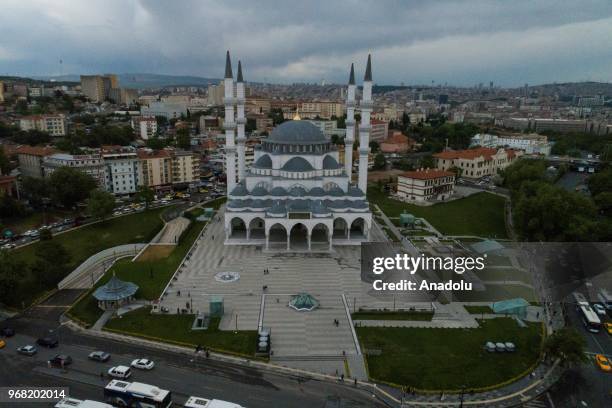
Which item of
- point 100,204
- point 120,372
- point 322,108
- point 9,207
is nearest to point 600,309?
point 120,372

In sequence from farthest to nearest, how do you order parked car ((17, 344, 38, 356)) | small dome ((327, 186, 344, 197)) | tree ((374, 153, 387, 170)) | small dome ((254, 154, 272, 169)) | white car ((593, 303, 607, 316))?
tree ((374, 153, 387, 170)), small dome ((254, 154, 272, 169)), small dome ((327, 186, 344, 197)), white car ((593, 303, 607, 316)), parked car ((17, 344, 38, 356))

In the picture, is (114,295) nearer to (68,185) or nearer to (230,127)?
(230,127)

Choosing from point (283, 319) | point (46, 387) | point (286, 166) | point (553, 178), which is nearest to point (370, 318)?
point (283, 319)

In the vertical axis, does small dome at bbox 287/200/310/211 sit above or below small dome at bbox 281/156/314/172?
below

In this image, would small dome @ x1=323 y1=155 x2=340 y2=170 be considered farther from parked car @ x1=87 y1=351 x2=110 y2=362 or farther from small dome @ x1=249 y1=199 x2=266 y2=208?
parked car @ x1=87 y1=351 x2=110 y2=362

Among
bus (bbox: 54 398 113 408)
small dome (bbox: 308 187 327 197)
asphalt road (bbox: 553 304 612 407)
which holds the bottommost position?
asphalt road (bbox: 553 304 612 407)

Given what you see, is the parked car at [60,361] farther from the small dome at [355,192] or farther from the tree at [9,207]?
the tree at [9,207]

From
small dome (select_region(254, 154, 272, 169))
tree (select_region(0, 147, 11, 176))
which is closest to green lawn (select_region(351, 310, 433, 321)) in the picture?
small dome (select_region(254, 154, 272, 169))

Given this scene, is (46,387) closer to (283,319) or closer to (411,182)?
(283,319)
